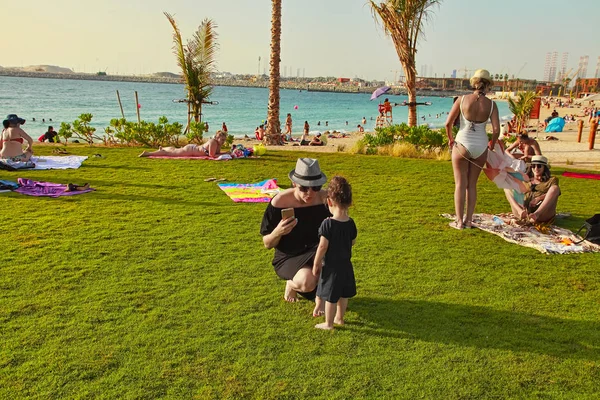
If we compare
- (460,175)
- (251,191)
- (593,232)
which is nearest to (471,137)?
(460,175)

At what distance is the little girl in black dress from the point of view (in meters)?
3.99

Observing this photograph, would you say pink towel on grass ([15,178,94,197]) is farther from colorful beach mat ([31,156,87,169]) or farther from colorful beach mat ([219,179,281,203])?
colorful beach mat ([219,179,281,203])

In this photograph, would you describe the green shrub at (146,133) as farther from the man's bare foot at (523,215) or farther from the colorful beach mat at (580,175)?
the man's bare foot at (523,215)

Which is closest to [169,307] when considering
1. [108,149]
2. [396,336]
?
[396,336]

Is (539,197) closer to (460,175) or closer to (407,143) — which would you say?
(460,175)

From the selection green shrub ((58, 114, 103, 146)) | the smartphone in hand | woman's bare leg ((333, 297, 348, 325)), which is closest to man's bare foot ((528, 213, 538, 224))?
woman's bare leg ((333, 297, 348, 325))

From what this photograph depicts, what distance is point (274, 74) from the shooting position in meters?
19.9

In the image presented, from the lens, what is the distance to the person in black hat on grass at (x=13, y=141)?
425 inches

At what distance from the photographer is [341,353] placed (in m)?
3.89

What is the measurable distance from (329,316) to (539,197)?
453cm

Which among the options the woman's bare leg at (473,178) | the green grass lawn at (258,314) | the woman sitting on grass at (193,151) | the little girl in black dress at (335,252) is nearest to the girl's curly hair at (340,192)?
the little girl in black dress at (335,252)

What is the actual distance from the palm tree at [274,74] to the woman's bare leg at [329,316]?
52.8ft

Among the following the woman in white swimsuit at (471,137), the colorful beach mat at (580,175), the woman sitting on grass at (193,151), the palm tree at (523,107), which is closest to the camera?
the woman in white swimsuit at (471,137)

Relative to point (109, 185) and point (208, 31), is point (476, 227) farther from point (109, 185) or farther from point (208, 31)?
point (208, 31)
